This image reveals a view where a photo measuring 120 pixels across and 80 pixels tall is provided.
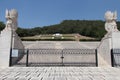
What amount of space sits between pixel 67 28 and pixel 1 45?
60.4 m

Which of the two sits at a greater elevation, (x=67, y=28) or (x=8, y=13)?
(x=67, y=28)

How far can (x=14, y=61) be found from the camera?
13.4m

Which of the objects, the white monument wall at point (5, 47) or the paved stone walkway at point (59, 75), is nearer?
the paved stone walkway at point (59, 75)

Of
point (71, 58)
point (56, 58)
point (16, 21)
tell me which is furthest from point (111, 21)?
point (16, 21)

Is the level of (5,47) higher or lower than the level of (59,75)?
higher

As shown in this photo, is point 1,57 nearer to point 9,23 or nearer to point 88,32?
point 9,23

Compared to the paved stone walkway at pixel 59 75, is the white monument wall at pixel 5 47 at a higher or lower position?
higher

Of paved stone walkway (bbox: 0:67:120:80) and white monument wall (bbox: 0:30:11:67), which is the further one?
white monument wall (bbox: 0:30:11:67)

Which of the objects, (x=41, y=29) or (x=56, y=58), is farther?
(x=41, y=29)

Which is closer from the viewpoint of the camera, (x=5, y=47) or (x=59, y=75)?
(x=59, y=75)

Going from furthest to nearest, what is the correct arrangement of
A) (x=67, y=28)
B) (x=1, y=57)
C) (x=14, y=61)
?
(x=67, y=28)
(x=14, y=61)
(x=1, y=57)

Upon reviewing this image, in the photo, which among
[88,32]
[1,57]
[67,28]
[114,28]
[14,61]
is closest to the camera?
[1,57]

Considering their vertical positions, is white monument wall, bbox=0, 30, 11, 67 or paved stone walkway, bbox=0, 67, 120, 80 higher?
white monument wall, bbox=0, 30, 11, 67

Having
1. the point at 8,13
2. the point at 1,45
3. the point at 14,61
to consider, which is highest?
the point at 8,13
